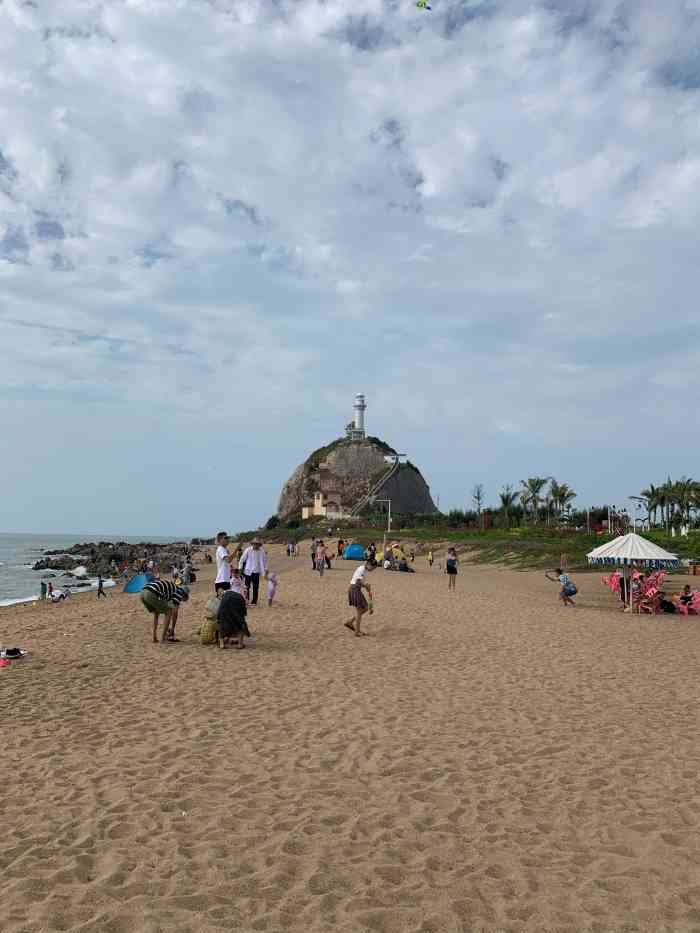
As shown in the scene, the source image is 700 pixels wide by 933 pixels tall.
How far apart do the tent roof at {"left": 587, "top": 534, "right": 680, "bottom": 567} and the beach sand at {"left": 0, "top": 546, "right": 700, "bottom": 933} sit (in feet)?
23.1

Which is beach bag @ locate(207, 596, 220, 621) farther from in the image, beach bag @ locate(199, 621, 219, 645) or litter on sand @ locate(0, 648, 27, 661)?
litter on sand @ locate(0, 648, 27, 661)

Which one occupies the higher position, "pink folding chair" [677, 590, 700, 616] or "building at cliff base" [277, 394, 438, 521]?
"building at cliff base" [277, 394, 438, 521]

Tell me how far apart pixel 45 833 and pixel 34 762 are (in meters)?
1.47

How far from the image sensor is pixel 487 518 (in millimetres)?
69438

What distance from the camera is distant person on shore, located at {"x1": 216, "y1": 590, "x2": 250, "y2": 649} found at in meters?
10.8

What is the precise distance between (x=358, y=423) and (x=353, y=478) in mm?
12188

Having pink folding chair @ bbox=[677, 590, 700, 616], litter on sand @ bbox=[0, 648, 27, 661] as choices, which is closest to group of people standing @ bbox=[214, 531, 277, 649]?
litter on sand @ bbox=[0, 648, 27, 661]

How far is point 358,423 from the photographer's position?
11775 cm

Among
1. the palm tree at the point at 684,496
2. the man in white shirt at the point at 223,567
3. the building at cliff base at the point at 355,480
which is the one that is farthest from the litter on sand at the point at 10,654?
the building at cliff base at the point at 355,480

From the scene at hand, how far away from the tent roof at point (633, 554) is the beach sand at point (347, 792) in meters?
7.05

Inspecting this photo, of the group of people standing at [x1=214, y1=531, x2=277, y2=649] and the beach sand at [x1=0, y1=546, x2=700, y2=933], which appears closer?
the beach sand at [x1=0, y1=546, x2=700, y2=933]

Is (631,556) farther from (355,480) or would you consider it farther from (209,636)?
(355,480)

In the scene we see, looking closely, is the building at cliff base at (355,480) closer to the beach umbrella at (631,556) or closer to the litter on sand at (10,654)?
the beach umbrella at (631,556)

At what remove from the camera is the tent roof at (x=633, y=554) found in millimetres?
17062
